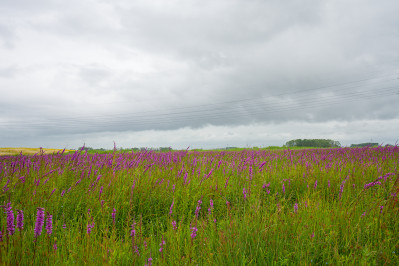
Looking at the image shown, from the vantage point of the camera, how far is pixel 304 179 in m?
5.02

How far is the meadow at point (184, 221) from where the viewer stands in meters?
Answer: 2.06

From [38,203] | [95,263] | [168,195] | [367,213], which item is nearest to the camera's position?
[95,263]

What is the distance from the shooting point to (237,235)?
219cm

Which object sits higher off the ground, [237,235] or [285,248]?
[237,235]

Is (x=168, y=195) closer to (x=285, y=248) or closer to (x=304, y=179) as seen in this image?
(x=285, y=248)

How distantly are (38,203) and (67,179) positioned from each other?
1.24 metres

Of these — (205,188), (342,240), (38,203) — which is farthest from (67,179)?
(342,240)

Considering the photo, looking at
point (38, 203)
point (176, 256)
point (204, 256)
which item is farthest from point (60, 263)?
point (38, 203)

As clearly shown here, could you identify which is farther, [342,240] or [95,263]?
[342,240]

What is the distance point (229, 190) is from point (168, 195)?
122 centimetres

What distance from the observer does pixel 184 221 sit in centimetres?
A: 349

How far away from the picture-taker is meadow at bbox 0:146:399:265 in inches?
81.1

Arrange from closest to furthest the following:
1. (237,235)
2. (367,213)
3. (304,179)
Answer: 1. (237,235)
2. (367,213)
3. (304,179)

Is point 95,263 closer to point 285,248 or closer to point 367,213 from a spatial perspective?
point 285,248
